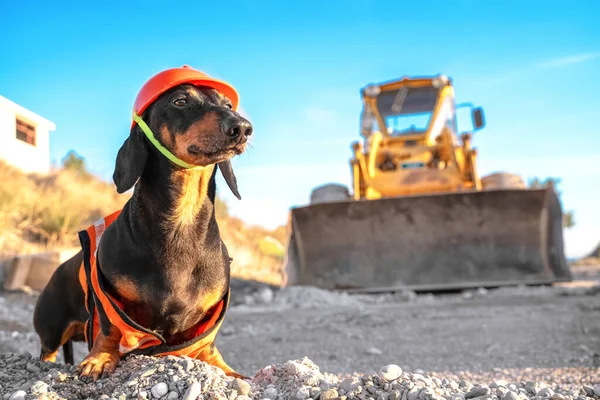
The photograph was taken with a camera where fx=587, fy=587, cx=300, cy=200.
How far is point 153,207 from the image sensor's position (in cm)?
241

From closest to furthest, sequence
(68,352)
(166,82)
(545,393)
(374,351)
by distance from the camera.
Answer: (545,393)
(166,82)
(68,352)
(374,351)

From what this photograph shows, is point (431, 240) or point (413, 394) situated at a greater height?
point (431, 240)

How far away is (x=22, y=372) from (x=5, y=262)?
754 centimetres

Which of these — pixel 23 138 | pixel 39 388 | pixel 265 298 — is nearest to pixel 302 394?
pixel 39 388

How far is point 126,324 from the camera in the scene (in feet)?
7.42

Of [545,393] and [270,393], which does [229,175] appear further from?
[545,393]

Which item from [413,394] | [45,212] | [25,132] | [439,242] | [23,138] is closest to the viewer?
[413,394]

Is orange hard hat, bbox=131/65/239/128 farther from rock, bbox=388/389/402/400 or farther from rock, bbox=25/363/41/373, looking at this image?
rock, bbox=388/389/402/400

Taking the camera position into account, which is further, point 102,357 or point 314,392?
point 102,357

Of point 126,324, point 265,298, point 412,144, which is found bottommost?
point 265,298

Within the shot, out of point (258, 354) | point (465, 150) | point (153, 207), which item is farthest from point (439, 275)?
point (153, 207)

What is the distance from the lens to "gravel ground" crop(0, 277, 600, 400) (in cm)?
205

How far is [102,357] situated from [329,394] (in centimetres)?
94

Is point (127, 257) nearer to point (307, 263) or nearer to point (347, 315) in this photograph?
point (347, 315)
